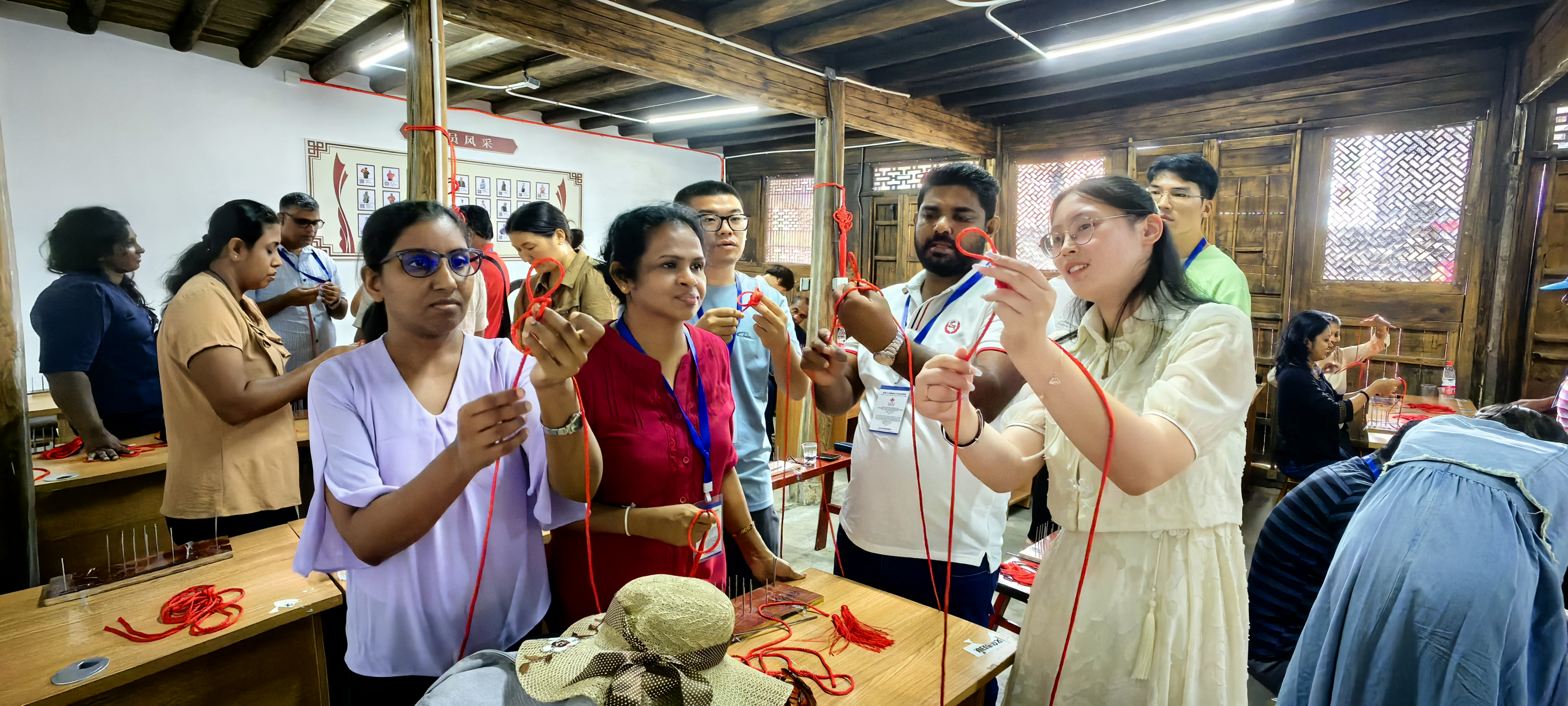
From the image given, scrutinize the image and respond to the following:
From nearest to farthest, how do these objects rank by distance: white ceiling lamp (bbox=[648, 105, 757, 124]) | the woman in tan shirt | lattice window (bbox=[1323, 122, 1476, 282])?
the woman in tan shirt, lattice window (bbox=[1323, 122, 1476, 282]), white ceiling lamp (bbox=[648, 105, 757, 124])

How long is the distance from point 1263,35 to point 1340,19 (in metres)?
0.41

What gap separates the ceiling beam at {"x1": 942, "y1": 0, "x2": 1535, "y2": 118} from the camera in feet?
14.6

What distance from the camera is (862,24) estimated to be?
4328 mm

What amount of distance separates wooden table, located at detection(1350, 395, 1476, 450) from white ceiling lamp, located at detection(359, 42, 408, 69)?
21.5ft

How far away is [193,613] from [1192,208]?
3193 mm

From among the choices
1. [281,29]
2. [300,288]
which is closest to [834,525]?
[300,288]

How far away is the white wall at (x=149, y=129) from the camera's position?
15.4 ft

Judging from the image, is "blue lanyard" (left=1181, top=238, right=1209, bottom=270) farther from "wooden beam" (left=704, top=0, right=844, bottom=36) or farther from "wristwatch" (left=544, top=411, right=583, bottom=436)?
"wooden beam" (left=704, top=0, right=844, bottom=36)

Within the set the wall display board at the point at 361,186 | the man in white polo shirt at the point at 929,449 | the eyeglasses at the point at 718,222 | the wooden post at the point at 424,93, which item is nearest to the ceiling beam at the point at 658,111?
the wall display board at the point at 361,186

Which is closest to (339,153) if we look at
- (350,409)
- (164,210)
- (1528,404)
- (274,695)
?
(164,210)

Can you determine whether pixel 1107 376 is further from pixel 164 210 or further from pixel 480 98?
pixel 480 98

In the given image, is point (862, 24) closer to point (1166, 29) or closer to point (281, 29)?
point (1166, 29)

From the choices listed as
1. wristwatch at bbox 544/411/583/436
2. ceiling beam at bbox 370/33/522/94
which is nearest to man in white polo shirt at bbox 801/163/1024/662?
wristwatch at bbox 544/411/583/436

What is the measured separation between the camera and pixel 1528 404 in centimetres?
325
